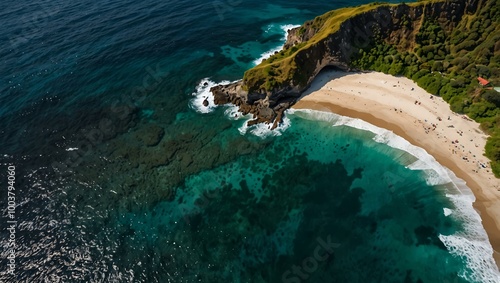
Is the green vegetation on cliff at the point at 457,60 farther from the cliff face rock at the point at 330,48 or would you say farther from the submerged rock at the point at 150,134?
the submerged rock at the point at 150,134

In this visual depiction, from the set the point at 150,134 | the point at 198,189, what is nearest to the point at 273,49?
the point at 150,134

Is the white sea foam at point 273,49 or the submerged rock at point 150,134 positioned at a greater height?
the white sea foam at point 273,49

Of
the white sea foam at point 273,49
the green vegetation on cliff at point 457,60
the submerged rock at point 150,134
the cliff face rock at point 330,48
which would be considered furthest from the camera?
the white sea foam at point 273,49

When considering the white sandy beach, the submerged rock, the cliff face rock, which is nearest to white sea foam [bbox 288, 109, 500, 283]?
the white sandy beach

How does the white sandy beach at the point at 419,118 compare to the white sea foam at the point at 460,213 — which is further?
the white sandy beach at the point at 419,118

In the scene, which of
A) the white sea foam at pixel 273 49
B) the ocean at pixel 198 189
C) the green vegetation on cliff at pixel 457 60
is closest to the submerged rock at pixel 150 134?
the ocean at pixel 198 189

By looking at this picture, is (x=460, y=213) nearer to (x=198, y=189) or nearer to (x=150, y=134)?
(x=198, y=189)

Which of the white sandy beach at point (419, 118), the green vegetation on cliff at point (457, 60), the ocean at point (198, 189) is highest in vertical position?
the green vegetation on cliff at point (457, 60)

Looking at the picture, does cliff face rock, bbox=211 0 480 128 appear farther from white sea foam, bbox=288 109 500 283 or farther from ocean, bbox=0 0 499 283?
white sea foam, bbox=288 109 500 283
